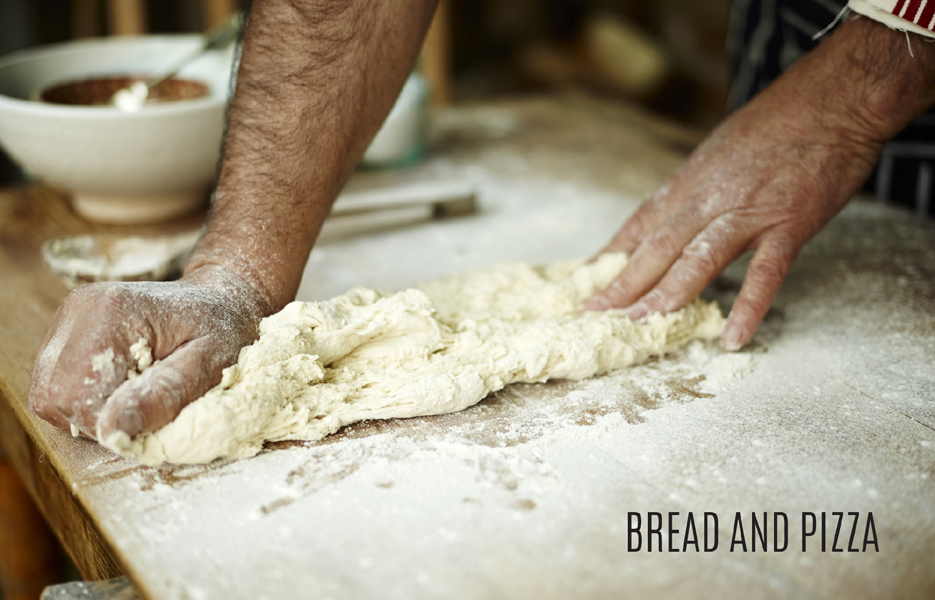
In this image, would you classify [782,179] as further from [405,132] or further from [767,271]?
[405,132]

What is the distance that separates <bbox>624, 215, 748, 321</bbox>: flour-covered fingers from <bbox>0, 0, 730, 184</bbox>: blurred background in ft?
5.55

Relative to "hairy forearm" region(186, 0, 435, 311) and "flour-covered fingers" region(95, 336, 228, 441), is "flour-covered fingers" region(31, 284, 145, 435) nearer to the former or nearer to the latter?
"flour-covered fingers" region(95, 336, 228, 441)

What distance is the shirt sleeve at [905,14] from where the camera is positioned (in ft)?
3.10

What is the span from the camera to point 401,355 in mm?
938

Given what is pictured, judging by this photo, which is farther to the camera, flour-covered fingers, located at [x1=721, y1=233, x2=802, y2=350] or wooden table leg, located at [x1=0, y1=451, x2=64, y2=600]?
wooden table leg, located at [x1=0, y1=451, x2=64, y2=600]

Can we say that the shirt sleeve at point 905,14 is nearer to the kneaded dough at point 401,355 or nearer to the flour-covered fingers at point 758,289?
the flour-covered fingers at point 758,289

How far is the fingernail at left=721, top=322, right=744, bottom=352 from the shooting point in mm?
1011

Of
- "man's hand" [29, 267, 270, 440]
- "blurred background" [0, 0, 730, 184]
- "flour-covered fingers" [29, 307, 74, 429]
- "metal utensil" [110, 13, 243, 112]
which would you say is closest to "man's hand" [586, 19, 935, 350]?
"man's hand" [29, 267, 270, 440]

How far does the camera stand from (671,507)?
0.74 meters

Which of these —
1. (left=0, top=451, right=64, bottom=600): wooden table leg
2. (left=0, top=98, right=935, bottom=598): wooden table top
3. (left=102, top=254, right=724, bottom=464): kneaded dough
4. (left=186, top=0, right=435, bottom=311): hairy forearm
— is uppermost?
(left=186, top=0, right=435, bottom=311): hairy forearm

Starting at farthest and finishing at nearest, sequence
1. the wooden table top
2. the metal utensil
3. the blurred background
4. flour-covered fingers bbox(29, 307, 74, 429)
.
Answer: the blurred background < the metal utensil < flour-covered fingers bbox(29, 307, 74, 429) < the wooden table top

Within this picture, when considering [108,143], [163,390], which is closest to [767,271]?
[163,390]

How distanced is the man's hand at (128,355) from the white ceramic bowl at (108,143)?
1.93ft

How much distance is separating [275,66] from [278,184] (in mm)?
178
